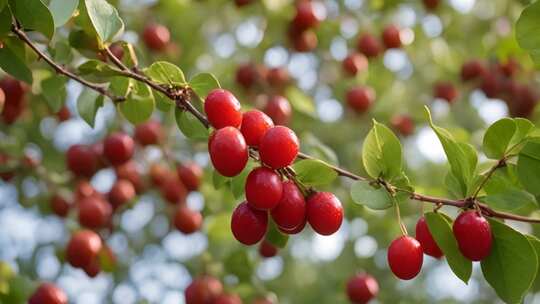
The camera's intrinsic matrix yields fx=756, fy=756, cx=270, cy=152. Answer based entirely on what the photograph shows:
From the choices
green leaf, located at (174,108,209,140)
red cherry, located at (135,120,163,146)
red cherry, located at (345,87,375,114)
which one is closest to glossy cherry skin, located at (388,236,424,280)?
green leaf, located at (174,108,209,140)

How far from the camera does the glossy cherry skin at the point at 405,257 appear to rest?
1694mm

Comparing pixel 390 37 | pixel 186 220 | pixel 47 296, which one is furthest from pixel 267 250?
pixel 390 37

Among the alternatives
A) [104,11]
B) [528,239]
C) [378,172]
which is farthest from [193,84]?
[528,239]

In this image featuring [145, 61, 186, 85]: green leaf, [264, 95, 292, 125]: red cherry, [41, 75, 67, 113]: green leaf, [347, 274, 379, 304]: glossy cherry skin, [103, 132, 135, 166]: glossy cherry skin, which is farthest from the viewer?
[264, 95, 292, 125]: red cherry

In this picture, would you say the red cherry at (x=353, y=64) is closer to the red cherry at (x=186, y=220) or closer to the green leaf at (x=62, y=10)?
the red cherry at (x=186, y=220)

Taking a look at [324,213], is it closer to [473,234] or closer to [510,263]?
[473,234]

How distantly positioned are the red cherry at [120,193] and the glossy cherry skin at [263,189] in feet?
6.11

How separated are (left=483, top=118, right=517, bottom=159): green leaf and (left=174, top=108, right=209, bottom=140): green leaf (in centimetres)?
66

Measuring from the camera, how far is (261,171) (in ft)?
5.26

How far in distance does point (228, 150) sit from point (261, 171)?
99mm

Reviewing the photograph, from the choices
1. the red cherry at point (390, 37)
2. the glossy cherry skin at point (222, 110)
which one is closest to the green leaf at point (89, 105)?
the glossy cherry skin at point (222, 110)

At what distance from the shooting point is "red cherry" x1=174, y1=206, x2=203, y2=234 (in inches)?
132

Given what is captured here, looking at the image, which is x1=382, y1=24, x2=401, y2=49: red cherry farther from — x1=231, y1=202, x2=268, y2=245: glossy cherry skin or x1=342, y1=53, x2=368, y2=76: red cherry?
x1=231, y1=202, x2=268, y2=245: glossy cherry skin

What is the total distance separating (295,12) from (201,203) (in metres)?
1.10
